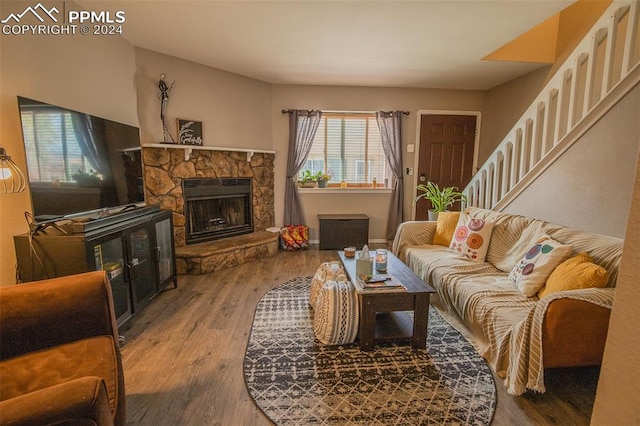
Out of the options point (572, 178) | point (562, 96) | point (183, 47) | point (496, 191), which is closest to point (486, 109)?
point (496, 191)

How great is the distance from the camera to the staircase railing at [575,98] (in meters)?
2.08

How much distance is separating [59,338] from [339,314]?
1.44 metres

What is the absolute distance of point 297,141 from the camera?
456 centimetres

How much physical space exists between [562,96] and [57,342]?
3.78 m

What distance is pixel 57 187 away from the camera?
1942 millimetres

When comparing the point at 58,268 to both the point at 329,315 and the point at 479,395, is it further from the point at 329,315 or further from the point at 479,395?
the point at 479,395

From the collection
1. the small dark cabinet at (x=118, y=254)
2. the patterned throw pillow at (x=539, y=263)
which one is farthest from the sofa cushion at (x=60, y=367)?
the patterned throw pillow at (x=539, y=263)

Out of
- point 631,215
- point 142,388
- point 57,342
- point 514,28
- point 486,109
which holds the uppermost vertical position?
point 514,28

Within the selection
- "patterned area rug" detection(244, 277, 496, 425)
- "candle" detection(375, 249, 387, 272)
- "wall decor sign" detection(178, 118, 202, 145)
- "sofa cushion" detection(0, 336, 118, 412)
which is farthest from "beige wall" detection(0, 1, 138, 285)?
"candle" detection(375, 249, 387, 272)

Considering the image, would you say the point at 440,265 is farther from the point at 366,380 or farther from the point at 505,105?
the point at 505,105

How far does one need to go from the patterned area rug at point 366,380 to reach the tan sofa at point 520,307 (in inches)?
6.5

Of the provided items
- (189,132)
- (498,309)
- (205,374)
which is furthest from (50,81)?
(498,309)

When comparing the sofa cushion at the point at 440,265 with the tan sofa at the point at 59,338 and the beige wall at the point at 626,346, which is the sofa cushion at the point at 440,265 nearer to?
the beige wall at the point at 626,346

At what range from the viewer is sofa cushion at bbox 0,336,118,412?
1.12 metres
